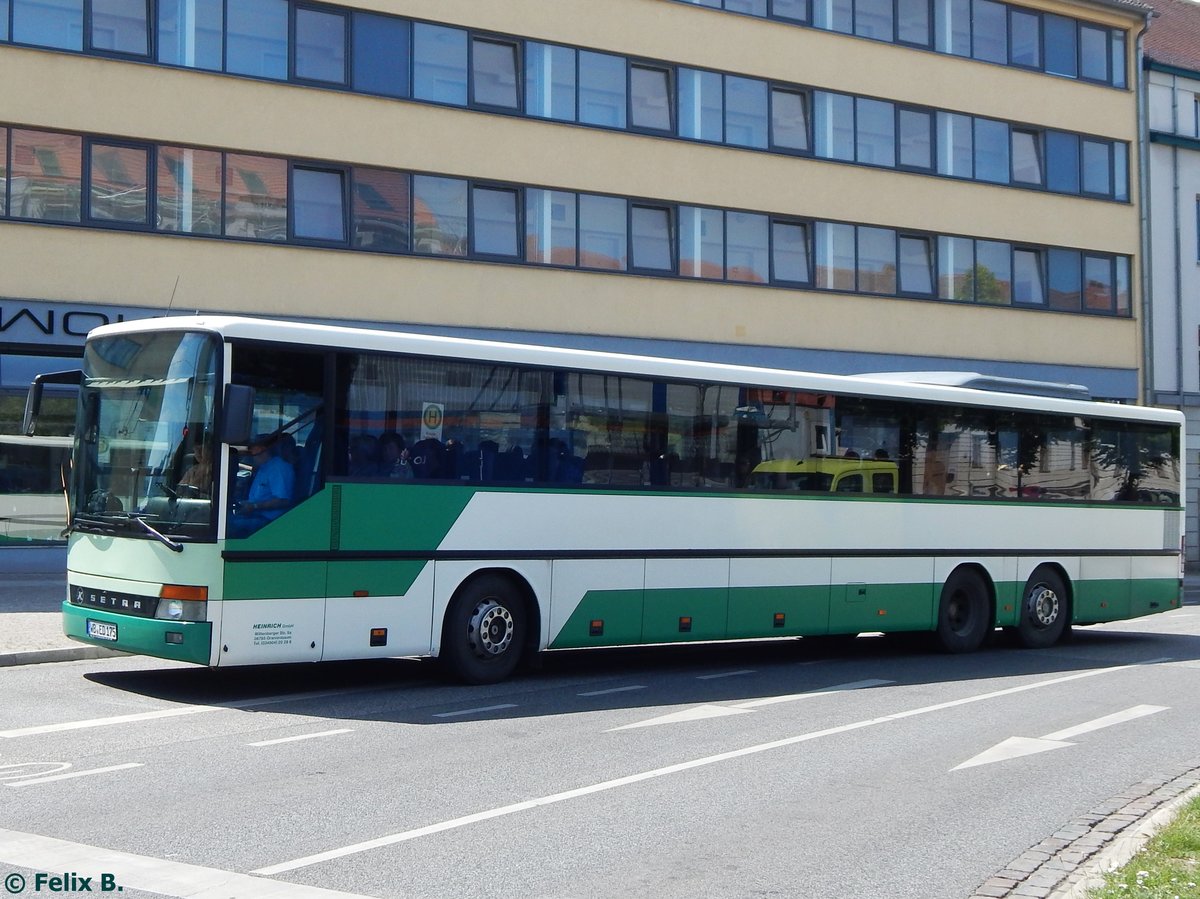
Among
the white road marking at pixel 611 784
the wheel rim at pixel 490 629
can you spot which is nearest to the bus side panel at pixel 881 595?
the white road marking at pixel 611 784

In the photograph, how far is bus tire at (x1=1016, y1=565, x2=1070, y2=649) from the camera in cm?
1916

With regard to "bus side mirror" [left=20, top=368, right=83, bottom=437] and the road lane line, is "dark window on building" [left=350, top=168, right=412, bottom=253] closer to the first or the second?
"bus side mirror" [left=20, top=368, right=83, bottom=437]

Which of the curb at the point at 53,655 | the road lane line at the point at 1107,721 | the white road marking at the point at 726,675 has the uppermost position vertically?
the curb at the point at 53,655

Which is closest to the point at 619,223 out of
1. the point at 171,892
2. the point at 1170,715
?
the point at 1170,715

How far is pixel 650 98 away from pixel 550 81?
7.74 feet

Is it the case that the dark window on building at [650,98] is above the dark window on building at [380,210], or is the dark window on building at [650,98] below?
above

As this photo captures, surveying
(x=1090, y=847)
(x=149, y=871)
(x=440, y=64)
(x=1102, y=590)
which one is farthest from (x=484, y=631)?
(x=440, y=64)

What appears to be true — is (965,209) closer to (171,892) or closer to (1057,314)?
(1057,314)

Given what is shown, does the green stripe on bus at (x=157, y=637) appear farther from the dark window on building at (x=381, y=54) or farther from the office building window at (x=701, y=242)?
the office building window at (x=701, y=242)

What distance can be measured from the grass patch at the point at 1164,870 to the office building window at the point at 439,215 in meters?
20.6

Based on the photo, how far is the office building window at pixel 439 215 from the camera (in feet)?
87.8

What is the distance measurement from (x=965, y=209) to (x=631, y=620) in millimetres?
22445

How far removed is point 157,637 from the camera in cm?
1170

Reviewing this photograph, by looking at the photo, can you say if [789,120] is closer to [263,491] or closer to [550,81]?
[550,81]
